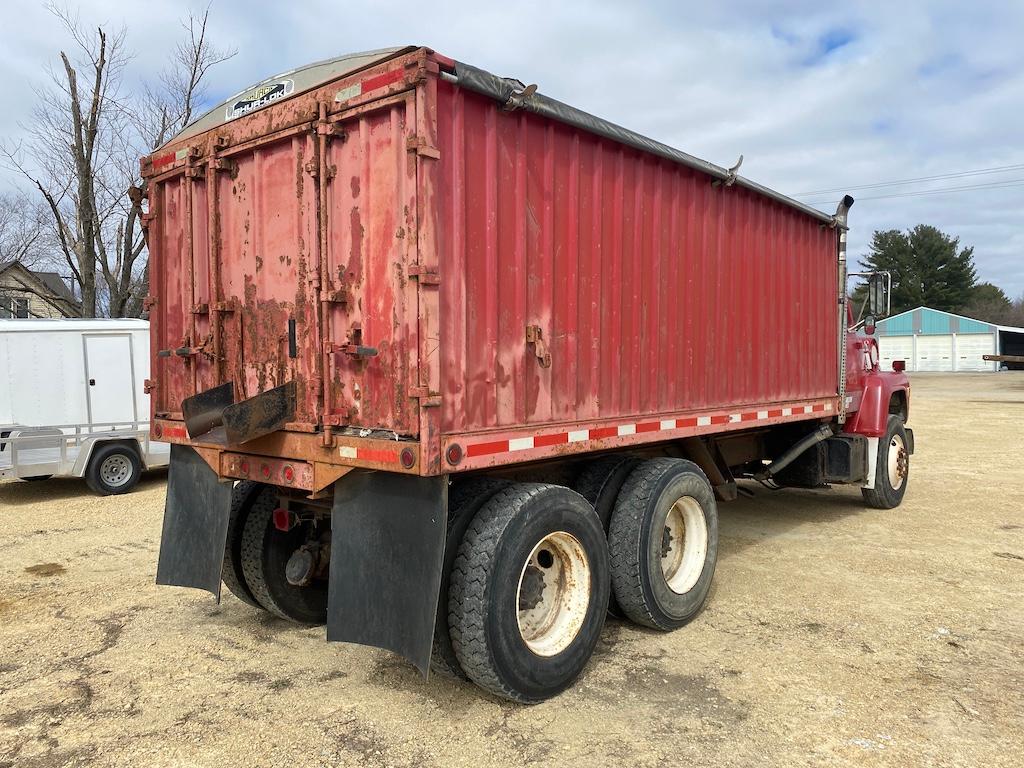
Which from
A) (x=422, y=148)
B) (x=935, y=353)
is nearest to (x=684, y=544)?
(x=422, y=148)

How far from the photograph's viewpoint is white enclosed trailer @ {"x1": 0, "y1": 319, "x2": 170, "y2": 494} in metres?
10.3

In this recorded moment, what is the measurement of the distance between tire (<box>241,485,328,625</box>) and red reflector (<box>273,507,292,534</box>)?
17cm

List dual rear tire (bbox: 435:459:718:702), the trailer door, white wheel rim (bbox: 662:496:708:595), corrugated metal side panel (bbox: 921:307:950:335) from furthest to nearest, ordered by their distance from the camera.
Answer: corrugated metal side panel (bbox: 921:307:950:335) → the trailer door → white wheel rim (bbox: 662:496:708:595) → dual rear tire (bbox: 435:459:718:702)

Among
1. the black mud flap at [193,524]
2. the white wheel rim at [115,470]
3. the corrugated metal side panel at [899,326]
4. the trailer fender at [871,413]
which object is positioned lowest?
the white wheel rim at [115,470]

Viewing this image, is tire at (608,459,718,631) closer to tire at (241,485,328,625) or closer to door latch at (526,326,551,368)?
door latch at (526,326,551,368)

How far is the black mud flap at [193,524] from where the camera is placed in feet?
15.4

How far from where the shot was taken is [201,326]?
483 cm

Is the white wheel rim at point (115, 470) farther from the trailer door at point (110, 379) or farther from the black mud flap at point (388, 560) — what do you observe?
the black mud flap at point (388, 560)

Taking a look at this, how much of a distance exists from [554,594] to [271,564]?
1.97 metres

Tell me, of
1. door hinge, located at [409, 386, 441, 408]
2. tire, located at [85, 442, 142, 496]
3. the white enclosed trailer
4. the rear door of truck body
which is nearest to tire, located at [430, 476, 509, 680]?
the rear door of truck body

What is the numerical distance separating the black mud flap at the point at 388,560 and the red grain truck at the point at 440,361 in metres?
0.01

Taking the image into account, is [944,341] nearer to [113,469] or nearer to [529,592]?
[113,469]

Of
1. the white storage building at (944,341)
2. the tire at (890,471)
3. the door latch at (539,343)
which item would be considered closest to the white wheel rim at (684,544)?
the door latch at (539,343)

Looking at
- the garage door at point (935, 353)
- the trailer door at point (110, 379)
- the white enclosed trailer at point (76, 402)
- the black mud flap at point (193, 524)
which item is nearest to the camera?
the black mud flap at point (193, 524)
